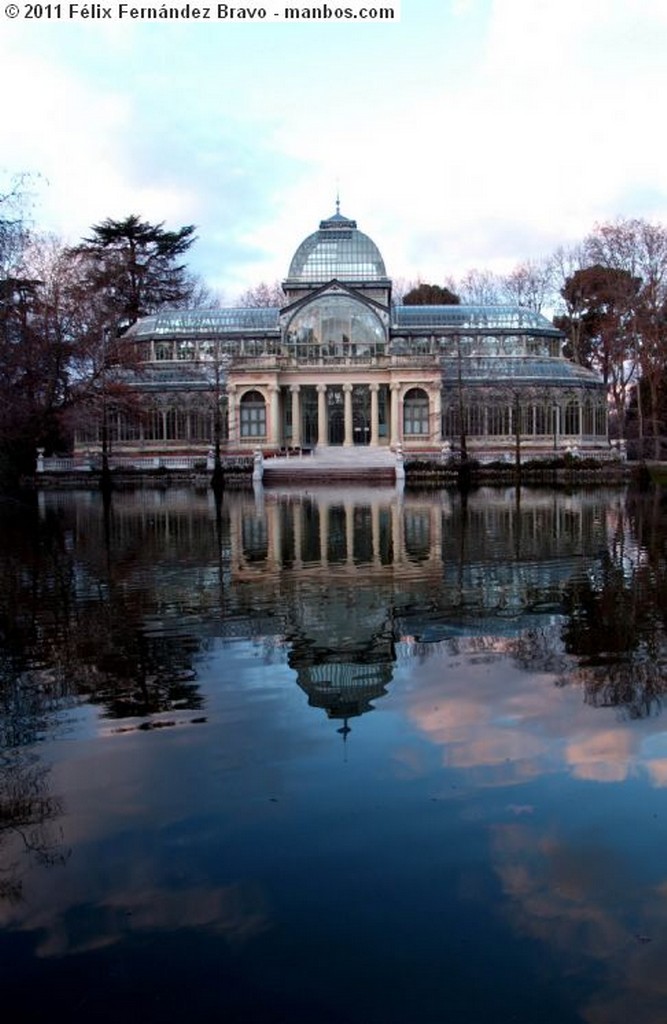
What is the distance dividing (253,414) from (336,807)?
6104 cm

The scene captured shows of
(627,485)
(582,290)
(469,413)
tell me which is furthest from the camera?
(582,290)

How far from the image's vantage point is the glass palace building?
64812 mm

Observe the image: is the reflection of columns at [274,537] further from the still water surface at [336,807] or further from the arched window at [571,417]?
the arched window at [571,417]

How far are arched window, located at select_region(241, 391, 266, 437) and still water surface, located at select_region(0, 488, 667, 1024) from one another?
171ft

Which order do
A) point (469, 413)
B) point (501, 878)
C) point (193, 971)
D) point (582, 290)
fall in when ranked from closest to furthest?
point (193, 971) → point (501, 878) → point (469, 413) → point (582, 290)

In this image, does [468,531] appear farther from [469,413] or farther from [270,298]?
[270,298]

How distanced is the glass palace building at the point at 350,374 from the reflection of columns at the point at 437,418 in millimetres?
97

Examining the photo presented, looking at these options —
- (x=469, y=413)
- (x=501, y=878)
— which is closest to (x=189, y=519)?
(x=501, y=878)

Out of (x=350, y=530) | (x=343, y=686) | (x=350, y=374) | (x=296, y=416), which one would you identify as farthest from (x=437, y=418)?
(x=343, y=686)

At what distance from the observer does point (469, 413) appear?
6531 centimetres

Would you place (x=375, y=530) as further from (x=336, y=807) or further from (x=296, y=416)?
(x=296, y=416)

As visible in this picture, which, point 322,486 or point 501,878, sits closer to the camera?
point 501,878

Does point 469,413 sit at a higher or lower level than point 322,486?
higher

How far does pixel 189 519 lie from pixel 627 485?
25.1 meters
